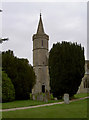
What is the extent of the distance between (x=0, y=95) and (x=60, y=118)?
12.8 m

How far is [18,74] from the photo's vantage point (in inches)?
1045

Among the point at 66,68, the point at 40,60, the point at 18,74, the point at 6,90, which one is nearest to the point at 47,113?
the point at 6,90

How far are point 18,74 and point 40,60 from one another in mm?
24051

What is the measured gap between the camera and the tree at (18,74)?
1018 inches

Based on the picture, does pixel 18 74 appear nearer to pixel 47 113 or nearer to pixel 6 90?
pixel 6 90

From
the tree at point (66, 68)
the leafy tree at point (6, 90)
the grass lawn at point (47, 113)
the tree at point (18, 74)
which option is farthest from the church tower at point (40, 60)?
the grass lawn at point (47, 113)

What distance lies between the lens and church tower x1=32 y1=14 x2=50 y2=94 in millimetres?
48812

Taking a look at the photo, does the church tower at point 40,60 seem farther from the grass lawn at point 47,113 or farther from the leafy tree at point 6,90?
the grass lawn at point 47,113

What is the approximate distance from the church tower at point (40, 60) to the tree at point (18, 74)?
20.1m

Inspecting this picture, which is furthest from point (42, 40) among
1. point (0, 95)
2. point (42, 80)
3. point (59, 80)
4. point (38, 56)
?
point (0, 95)

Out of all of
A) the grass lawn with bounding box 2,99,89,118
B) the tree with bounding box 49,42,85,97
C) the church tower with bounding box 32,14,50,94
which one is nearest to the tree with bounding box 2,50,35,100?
the tree with bounding box 49,42,85,97

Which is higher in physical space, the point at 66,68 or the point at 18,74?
the point at 66,68

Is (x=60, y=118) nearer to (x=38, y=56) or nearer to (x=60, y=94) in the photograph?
(x=60, y=94)

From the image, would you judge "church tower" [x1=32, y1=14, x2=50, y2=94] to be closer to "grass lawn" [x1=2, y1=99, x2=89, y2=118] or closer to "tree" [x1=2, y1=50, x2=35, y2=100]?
"tree" [x1=2, y1=50, x2=35, y2=100]
